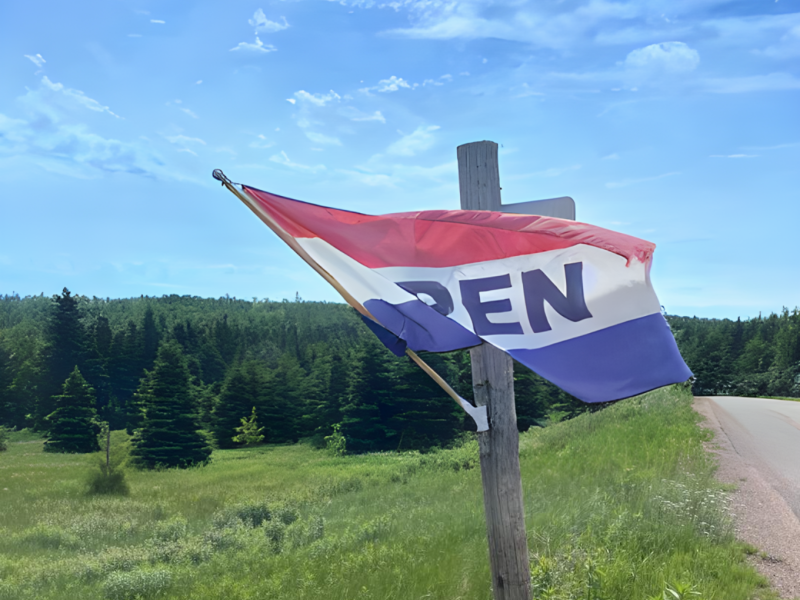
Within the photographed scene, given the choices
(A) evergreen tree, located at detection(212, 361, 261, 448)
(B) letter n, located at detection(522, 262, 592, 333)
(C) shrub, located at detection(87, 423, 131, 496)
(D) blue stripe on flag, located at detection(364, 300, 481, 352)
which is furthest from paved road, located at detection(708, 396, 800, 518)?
(A) evergreen tree, located at detection(212, 361, 261, 448)

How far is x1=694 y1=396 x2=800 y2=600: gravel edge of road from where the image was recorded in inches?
221

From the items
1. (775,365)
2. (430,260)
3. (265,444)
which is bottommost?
(265,444)

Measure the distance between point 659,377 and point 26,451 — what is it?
5504cm

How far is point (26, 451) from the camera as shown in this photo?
150 feet

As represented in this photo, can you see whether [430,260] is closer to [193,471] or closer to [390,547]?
[390,547]

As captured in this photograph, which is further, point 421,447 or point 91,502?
point 421,447

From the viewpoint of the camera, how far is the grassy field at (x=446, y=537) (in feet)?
17.5

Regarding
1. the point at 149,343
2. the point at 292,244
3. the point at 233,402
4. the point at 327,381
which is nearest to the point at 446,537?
the point at 292,244

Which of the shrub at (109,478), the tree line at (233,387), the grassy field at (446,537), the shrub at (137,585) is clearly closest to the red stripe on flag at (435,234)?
the grassy field at (446,537)

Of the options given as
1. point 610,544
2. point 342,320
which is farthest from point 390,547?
point 342,320

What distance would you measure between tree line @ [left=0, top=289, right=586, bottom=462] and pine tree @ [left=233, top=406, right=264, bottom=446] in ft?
2.80

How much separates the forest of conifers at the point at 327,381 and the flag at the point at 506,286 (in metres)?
30.7

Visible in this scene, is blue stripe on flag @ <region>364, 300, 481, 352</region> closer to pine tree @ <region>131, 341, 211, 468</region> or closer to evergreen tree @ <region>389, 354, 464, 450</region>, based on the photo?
evergreen tree @ <region>389, 354, 464, 450</region>

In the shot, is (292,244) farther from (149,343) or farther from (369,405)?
(149,343)
